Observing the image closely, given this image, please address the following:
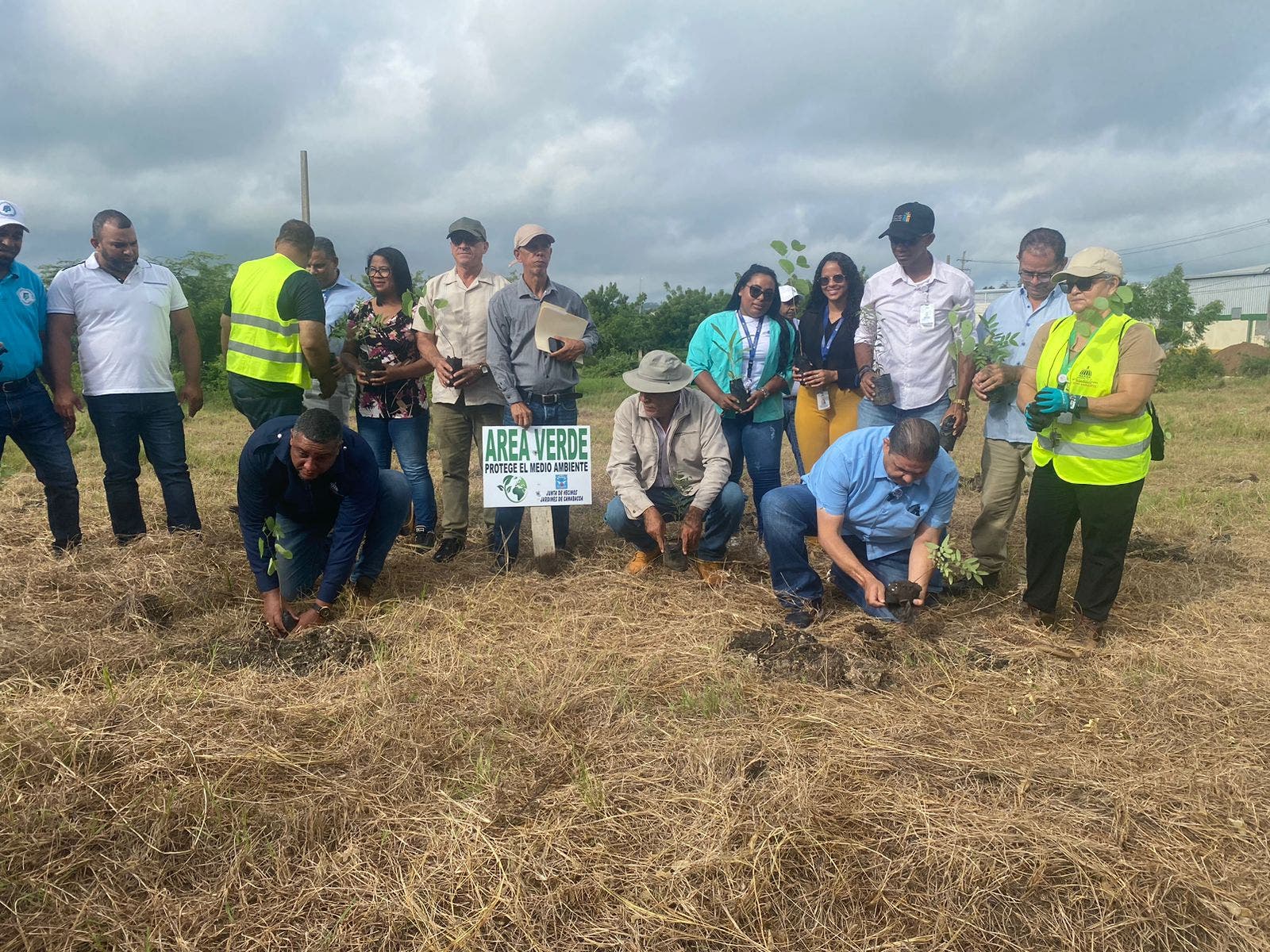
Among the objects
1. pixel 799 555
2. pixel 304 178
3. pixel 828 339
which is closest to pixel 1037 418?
pixel 799 555

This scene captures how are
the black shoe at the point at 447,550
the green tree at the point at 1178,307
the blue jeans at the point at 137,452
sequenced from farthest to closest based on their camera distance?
the green tree at the point at 1178,307, the black shoe at the point at 447,550, the blue jeans at the point at 137,452

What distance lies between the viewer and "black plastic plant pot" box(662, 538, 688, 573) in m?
4.76

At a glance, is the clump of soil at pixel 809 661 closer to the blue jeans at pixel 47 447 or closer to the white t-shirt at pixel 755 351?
the white t-shirt at pixel 755 351

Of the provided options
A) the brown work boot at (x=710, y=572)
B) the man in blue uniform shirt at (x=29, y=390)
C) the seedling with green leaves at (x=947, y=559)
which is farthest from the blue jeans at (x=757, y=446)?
the man in blue uniform shirt at (x=29, y=390)

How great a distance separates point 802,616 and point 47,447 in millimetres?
4082

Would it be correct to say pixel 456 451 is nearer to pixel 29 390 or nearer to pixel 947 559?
pixel 29 390

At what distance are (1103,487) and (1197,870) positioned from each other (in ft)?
5.97

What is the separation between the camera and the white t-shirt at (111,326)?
4.41 m

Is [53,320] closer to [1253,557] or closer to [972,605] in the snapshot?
[972,605]

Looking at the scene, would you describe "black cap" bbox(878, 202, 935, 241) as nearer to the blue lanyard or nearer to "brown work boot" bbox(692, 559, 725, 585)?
the blue lanyard

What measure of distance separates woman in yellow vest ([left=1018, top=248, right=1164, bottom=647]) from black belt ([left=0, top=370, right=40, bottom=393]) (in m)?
5.02

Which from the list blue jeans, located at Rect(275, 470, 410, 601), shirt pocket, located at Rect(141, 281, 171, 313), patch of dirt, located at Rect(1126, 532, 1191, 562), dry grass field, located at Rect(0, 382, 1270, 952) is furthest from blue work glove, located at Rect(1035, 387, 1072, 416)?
shirt pocket, located at Rect(141, 281, 171, 313)

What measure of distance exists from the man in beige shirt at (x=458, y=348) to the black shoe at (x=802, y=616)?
215 centimetres

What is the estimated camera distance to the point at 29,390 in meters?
4.27
